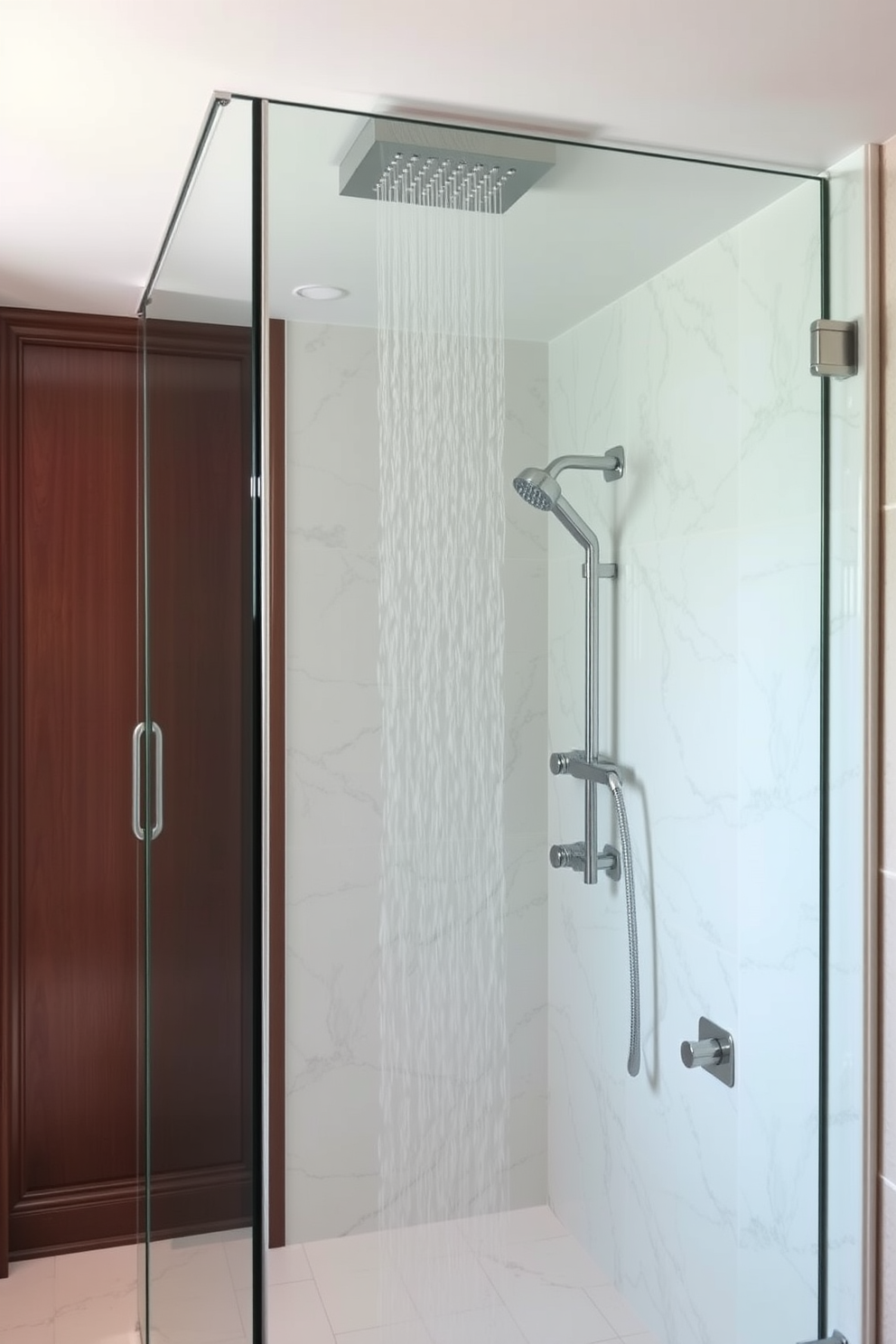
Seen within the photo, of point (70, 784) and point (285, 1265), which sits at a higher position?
point (70, 784)

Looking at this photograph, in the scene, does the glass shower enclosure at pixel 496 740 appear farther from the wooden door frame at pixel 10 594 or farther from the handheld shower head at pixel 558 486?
the wooden door frame at pixel 10 594

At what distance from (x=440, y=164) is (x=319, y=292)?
25cm

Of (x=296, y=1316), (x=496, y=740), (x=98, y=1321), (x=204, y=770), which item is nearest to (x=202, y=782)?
(x=204, y=770)

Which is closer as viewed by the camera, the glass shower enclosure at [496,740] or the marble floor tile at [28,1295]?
the glass shower enclosure at [496,740]

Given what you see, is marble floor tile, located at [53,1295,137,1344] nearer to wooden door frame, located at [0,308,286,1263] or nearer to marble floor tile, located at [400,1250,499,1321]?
wooden door frame, located at [0,308,286,1263]

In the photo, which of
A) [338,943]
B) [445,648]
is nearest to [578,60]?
[445,648]

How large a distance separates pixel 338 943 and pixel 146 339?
1.40 m

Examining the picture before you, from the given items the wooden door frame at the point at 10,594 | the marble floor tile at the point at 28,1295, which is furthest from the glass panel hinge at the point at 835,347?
the marble floor tile at the point at 28,1295

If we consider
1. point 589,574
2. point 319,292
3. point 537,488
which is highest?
point 319,292

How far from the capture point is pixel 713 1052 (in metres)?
1.72

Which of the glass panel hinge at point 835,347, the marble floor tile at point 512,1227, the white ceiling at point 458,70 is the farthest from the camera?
the glass panel hinge at point 835,347

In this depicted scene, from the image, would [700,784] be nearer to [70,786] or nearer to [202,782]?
[202,782]

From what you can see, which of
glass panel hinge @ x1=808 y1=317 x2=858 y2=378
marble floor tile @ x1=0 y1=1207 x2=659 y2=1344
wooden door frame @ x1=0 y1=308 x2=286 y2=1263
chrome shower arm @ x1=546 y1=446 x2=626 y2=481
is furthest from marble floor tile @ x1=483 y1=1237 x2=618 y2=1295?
wooden door frame @ x1=0 y1=308 x2=286 y2=1263

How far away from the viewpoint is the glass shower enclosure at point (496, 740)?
4.72 ft
